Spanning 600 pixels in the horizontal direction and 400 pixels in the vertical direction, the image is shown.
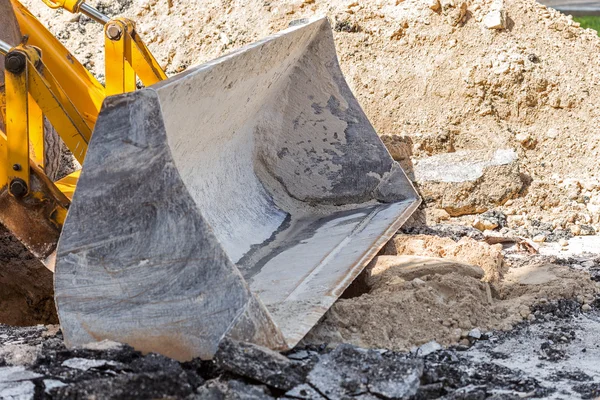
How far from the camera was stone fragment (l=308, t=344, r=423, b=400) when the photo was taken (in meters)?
2.53

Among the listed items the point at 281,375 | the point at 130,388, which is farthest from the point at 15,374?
the point at 281,375

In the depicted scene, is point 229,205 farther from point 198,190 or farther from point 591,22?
point 591,22

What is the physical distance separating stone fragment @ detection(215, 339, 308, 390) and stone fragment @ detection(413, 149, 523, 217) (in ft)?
9.66

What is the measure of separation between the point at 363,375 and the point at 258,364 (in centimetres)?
33

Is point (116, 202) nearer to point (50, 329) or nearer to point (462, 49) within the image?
point (50, 329)

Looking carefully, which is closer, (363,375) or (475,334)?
(363,375)

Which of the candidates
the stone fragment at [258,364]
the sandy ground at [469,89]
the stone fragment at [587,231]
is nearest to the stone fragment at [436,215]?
the sandy ground at [469,89]

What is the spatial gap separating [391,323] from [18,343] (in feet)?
4.52

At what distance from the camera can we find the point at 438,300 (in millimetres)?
3395

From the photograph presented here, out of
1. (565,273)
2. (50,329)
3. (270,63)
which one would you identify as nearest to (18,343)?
(50,329)

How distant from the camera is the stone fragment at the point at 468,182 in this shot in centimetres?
534

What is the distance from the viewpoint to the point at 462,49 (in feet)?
19.5

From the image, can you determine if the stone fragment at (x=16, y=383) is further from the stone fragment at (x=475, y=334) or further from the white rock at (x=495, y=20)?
the white rock at (x=495, y=20)

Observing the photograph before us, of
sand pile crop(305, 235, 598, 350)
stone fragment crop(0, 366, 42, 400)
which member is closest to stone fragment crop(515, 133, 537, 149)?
sand pile crop(305, 235, 598, 350)
